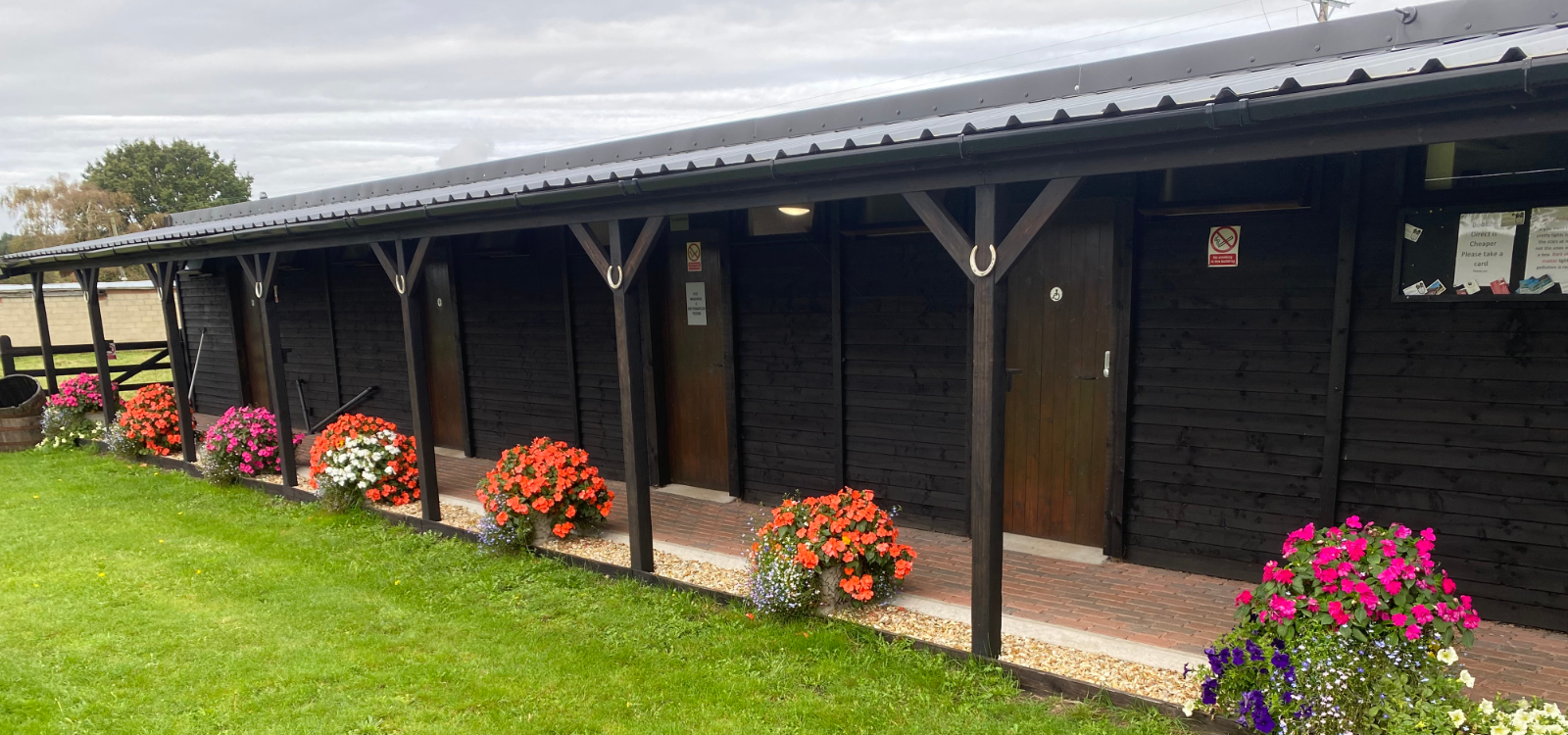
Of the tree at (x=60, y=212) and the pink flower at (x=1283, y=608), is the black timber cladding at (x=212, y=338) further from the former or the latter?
the tree at (x=60, y=212)

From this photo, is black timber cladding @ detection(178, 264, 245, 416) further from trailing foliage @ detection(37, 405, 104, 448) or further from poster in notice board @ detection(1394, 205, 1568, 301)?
poster in notice board @ detection(1394, 205, 1568, 301)

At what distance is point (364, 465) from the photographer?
6082mm

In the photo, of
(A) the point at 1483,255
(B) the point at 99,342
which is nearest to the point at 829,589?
(A) the point at 1483,255

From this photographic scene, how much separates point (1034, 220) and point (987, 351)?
0.55 meters

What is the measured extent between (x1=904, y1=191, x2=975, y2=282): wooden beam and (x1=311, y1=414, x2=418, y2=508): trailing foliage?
178 inches

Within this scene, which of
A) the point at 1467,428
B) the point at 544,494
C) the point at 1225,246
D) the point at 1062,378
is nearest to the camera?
the point at 1467,428

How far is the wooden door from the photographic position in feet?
26.0

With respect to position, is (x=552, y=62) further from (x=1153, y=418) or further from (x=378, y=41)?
(x=1153, y=418)

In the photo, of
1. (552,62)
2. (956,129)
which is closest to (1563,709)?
(956,129)

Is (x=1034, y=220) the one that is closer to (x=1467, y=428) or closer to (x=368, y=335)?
(x=1467, y=428)

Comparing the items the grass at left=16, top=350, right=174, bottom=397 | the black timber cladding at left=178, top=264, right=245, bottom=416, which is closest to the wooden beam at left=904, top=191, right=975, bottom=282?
the black timber cladding at left=178, top=264, right=245, bottom=416

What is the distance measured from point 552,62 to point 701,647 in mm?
63472

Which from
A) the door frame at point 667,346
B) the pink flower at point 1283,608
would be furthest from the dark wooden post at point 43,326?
the pink flower at point 1283,608

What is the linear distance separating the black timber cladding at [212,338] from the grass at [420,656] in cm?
557
